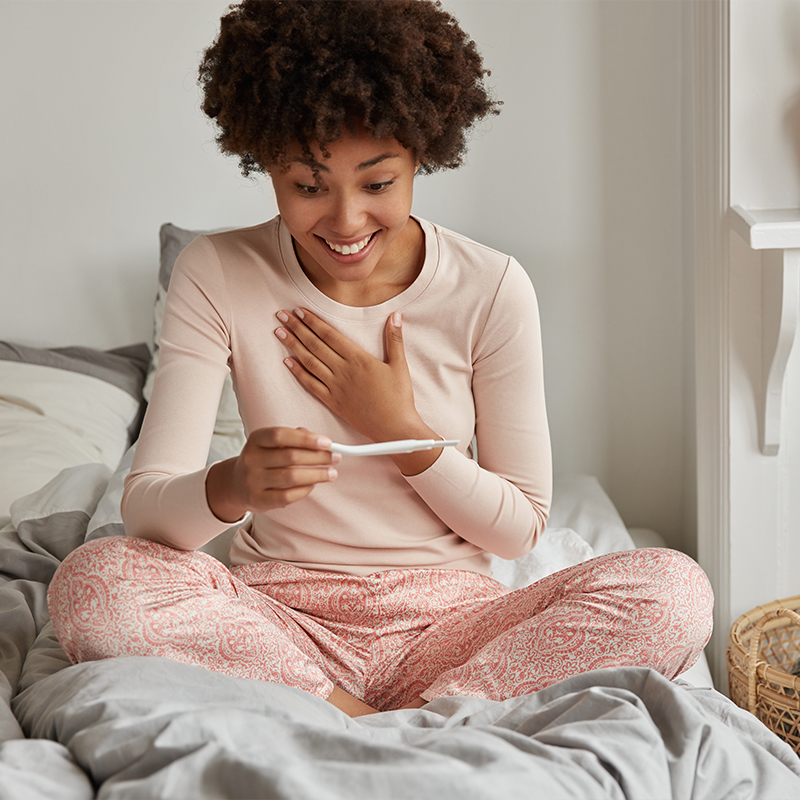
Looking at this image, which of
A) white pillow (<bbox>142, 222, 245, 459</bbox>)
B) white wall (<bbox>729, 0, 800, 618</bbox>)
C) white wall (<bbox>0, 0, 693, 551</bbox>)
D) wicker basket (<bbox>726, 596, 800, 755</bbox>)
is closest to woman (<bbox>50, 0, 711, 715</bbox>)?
wicker basket (<bbox>726, 596, 800, 755</bbox>)

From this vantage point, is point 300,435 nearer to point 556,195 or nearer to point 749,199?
point 749,199

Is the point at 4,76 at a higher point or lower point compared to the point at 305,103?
higher

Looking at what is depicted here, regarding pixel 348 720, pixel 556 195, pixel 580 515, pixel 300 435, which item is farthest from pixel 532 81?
pixel 348 720

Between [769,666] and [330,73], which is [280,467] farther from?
[769,666]

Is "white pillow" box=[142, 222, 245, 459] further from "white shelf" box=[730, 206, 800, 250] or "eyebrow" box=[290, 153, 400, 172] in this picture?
"white shelf" box=[730, 206, 800, 250]

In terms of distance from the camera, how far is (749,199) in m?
1.36

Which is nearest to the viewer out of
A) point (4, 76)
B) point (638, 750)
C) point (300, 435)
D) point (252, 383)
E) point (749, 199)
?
point (638, 750)

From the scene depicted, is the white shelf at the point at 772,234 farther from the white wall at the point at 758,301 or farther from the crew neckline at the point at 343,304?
the crew neckline at the point at 343,304

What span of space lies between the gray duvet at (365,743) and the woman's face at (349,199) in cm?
47

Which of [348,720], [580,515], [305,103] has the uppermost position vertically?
[305,103]

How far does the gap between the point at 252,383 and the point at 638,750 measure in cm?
62

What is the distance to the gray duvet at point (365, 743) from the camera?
2.02 ft

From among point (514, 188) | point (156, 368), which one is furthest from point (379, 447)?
point (514, 188)

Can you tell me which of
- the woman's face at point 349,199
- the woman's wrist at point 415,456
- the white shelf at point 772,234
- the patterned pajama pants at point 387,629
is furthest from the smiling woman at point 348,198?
the white shelf at point 772,234
